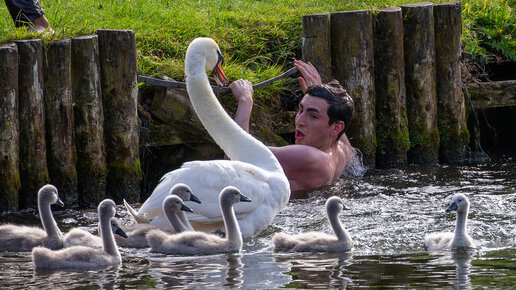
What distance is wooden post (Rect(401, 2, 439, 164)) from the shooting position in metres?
11.1

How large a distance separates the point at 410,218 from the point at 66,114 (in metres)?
3.33

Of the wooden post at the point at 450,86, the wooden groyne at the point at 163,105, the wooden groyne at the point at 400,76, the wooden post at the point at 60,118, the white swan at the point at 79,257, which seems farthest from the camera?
the wooden post at the point at 450,86

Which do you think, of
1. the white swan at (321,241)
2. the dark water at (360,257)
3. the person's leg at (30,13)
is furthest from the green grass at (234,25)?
the white swan at (321,241)

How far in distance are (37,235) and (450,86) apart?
18.7 ft

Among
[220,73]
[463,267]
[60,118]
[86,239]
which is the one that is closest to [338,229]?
[463,267]

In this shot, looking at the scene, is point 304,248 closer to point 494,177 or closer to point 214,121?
point 214,121

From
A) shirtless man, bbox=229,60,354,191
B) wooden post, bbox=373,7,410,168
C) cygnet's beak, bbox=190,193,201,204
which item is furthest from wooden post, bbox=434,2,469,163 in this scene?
cygnet's beak, bbox=190,193,201,204

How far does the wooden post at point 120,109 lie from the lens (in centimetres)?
936

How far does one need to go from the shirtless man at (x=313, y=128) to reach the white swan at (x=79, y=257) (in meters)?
2.99

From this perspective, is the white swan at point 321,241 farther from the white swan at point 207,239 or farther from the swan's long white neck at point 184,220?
the swan's long white neck at point 184,220

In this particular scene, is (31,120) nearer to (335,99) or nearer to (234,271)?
(335,99)

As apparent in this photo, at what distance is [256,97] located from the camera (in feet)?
35.1

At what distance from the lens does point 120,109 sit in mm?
9438

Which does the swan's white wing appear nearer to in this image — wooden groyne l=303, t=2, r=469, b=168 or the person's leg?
the person's leg
